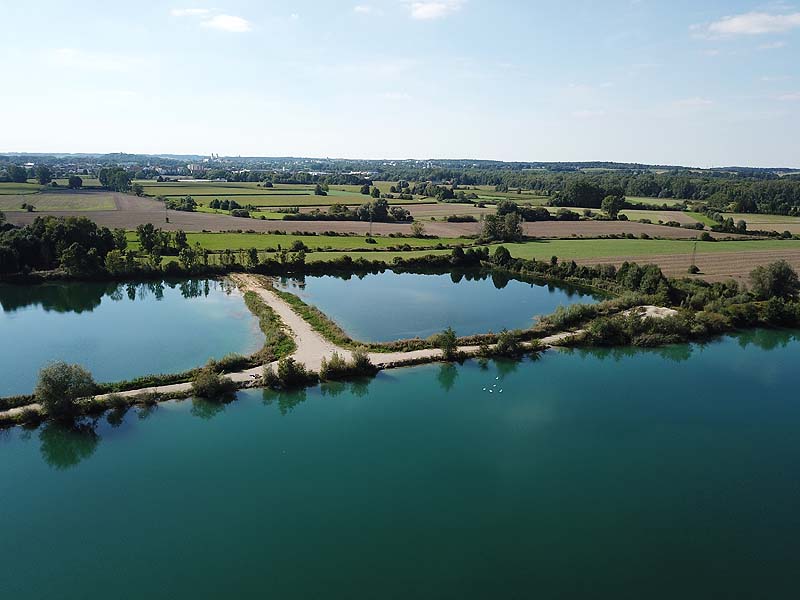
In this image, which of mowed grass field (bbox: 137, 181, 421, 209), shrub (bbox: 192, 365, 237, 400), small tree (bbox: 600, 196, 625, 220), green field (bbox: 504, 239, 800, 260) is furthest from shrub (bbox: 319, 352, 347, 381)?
small tree (bbox: 600, 196, 625, 220)

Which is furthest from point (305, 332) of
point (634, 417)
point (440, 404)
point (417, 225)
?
point (417, 225)

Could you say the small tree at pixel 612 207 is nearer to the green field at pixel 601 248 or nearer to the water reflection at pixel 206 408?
the green field at pixel 601 248

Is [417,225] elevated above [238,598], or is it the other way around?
[417,225]

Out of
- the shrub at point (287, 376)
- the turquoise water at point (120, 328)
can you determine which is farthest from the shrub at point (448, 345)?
the turquoise water at point (120, 328)

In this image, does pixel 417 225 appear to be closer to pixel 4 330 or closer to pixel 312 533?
pixel 4 330

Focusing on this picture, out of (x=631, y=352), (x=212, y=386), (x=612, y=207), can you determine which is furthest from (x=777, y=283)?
(x=612, y=207)

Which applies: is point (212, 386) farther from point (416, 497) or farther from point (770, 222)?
point (770, 222)
